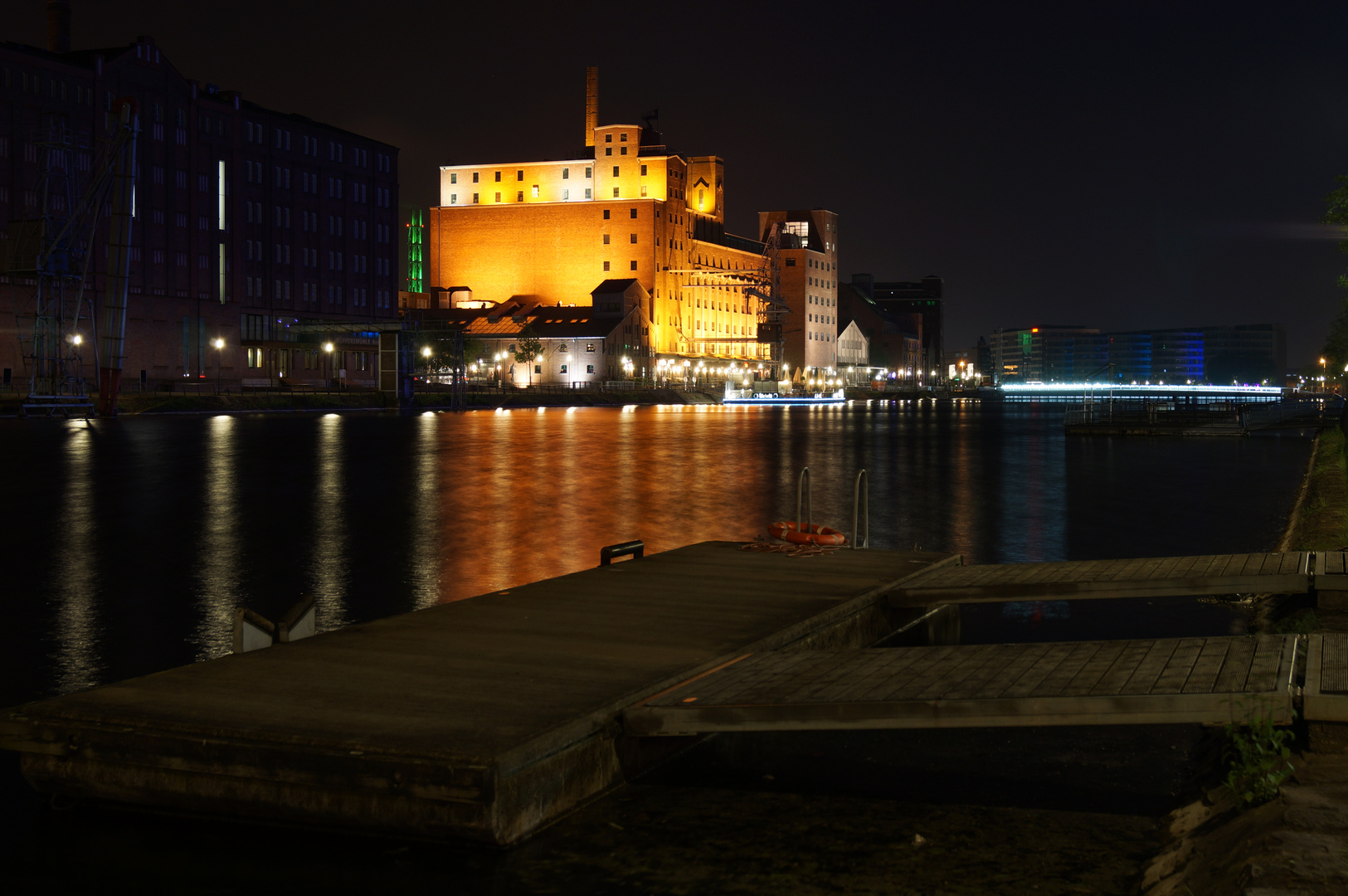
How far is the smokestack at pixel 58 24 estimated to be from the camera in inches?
3947

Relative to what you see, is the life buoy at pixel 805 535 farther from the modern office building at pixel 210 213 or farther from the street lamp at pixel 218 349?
the street lamp at pixel 218 349

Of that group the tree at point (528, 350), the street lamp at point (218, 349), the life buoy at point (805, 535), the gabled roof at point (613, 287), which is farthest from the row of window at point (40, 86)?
the life buoy at point (805, 535)

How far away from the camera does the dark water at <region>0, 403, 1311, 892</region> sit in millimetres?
8844

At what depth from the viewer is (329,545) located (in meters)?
19.3

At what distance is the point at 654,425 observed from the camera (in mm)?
71250

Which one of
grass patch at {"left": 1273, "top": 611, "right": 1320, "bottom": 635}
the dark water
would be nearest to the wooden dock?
the dark water

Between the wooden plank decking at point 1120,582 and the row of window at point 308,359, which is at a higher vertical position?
the row of window at point 308,359

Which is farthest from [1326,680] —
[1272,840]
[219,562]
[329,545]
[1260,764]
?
[329,545]

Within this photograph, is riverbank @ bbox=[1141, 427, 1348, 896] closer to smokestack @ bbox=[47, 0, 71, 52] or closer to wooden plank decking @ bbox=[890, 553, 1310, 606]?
wooden plank decking @ bbox=[890, 553, 1310, 606]

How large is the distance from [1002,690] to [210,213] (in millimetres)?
107087

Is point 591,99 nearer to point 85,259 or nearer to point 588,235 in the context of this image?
point 588,235

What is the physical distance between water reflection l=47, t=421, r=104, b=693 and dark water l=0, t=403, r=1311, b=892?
5cm

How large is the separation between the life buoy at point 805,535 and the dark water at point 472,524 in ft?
5.97

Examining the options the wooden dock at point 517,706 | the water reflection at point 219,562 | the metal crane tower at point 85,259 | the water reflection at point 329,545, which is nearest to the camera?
the wooden dock at point 517,706
